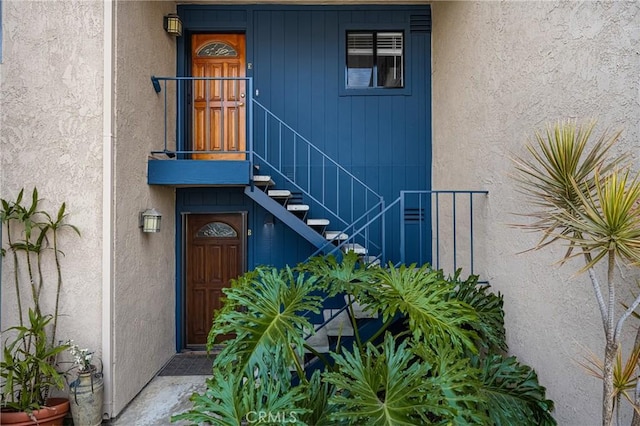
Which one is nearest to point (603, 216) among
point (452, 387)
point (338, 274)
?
point (452, 387)

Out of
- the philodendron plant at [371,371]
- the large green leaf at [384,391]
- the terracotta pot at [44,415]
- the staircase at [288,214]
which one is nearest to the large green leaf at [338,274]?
the philodendron plant at [371,371]

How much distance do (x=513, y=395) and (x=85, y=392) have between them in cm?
328

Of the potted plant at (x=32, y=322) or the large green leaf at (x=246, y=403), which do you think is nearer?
the large green leaf at (x=246, y=403)

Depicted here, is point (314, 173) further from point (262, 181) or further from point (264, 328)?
point (264, 328)

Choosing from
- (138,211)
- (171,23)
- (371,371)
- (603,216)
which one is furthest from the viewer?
(171,23)

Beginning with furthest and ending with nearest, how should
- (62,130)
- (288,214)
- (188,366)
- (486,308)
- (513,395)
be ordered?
(188,366)
(288,214)
(62,130)
(486,308)
(513,395)

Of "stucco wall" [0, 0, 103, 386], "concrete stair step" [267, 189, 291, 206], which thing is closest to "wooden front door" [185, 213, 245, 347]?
"concrete stair step" [267, 189, 291, 206]

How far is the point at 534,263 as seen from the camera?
8.39 feet

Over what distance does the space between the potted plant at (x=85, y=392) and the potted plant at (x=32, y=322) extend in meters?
0.11

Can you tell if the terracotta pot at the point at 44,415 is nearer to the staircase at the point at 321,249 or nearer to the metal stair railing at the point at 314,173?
the staircase at the point at 321,249

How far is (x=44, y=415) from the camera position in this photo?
278 cm

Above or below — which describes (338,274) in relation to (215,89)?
below

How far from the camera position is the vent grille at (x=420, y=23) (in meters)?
4.71

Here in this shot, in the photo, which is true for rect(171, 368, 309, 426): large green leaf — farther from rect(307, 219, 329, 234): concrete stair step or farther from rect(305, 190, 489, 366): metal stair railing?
rect(307, 219, 329, 234): concrete stair step
